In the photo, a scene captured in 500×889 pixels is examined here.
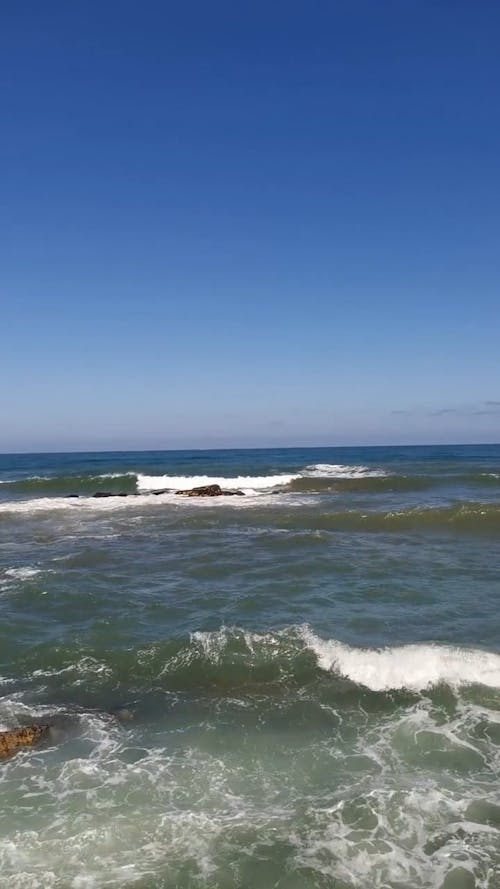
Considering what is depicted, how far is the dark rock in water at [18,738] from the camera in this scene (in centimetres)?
688

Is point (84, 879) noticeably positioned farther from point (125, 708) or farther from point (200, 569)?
point (200, 569)

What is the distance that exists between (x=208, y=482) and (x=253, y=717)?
1329 inches

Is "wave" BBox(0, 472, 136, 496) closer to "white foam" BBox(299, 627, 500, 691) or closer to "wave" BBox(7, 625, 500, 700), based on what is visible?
"wave" BBox(7, 625, 500, 700)

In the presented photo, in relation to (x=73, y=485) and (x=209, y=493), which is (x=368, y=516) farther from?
(x=73, y=485)

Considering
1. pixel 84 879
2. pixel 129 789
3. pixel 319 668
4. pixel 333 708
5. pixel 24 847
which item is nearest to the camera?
pixel 84 879

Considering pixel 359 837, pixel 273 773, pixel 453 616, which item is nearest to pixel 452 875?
pixel 359 837

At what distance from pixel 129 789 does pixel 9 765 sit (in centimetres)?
153

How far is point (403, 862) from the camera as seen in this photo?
5.15 m

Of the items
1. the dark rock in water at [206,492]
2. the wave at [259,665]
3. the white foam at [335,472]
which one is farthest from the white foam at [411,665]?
the white foam at [335,472]

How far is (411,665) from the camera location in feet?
28.9

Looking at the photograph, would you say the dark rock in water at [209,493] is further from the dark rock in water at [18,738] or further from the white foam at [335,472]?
the dark rock in water at [18,738]

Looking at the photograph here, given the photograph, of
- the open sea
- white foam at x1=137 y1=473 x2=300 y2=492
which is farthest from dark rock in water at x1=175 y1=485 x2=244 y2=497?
the open sea

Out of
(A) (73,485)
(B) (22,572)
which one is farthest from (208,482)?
(B) (22,572)

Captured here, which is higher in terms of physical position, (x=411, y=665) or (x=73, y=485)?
(x=73, y=485)
